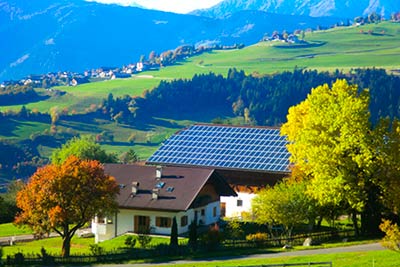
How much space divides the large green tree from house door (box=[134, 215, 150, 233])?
15615 millimetres

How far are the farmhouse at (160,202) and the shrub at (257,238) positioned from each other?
7.58m

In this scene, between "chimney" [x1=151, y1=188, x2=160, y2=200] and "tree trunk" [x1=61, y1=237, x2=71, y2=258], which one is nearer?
"tree trunk" [x1=61, y1=237, x2=71, y2=258]

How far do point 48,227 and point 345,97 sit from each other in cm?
2683

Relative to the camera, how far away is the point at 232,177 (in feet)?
304

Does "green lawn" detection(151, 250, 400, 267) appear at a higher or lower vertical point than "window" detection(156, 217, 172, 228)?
lower

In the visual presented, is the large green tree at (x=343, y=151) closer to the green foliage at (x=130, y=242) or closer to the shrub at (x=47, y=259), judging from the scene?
the green foliage at (x=130, y=242)

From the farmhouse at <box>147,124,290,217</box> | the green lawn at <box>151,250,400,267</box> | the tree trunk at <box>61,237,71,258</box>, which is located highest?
the farmhouse at <box>147,124,290,217</box>

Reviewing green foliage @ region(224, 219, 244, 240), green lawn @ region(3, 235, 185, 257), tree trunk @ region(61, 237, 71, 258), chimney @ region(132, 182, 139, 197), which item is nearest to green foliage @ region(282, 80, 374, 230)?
green foliage @ region(224, 219, 244, 240)

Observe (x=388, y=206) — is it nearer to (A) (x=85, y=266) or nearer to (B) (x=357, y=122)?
(B) (x=357, y=122)

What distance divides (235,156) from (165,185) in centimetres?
2019

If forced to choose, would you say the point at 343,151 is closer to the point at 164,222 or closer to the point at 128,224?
the point at 164,222

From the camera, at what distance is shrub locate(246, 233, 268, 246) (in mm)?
65062

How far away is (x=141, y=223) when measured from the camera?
74.0 meters

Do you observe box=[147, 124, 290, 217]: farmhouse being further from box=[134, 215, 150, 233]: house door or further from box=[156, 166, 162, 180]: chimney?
box=[134, 215, 150, 233]: house door
